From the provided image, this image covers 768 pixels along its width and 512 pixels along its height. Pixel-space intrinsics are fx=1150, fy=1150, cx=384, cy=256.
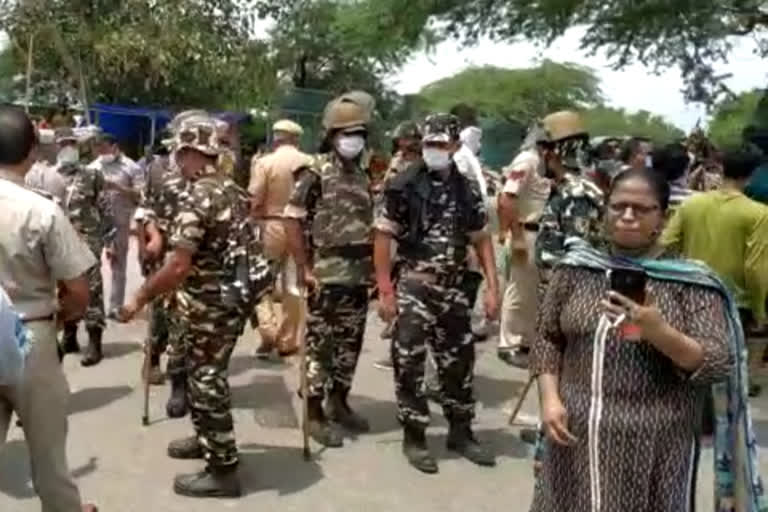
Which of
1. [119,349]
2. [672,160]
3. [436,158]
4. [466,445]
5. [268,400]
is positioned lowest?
[119,349]

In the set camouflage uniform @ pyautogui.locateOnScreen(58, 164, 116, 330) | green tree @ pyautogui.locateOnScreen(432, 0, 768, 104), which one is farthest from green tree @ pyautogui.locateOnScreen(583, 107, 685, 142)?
camouflage uniform @ pyautogui.locateOnScreen(58, 164, 116, 330)

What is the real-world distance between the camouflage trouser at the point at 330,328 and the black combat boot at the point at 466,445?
76 centimetres

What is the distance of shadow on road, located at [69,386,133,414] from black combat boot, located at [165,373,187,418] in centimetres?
49

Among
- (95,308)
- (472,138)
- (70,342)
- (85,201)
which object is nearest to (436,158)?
(95,308)

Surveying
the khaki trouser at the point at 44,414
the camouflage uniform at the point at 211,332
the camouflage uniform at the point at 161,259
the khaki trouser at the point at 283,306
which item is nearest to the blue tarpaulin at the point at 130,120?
the khaki trouser at the point at 283,306

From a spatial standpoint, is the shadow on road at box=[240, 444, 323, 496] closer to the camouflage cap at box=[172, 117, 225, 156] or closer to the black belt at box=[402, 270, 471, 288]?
the black belt at box=[402, 270, 471, 288]

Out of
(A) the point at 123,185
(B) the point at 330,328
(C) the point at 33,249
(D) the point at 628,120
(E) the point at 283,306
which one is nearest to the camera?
(C) the point at 33,249

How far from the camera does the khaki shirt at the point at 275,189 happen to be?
8758 mm

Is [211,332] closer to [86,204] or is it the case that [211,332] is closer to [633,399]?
[633,399]

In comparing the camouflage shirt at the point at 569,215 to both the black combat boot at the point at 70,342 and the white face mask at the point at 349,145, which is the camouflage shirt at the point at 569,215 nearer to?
the white face mask at the point at 349,145

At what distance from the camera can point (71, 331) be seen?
848cm

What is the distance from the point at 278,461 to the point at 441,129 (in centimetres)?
199

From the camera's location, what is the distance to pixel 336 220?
6.57 metres

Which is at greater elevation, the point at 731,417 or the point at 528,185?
the point at 731,417
